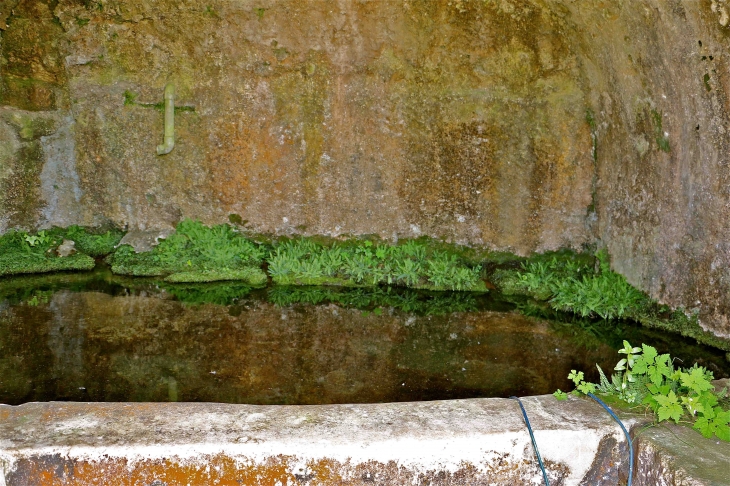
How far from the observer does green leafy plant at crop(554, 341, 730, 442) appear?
287 cm

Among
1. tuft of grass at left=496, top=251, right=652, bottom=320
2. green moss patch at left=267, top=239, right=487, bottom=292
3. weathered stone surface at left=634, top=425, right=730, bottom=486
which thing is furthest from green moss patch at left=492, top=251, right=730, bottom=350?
weathered stone surface at left=634, top=425, right=730, bottom=486

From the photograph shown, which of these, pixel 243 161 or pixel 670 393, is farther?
pixel 243 161

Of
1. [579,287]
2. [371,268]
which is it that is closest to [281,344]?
[371,268]

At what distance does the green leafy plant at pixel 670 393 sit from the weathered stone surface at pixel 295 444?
200 millimetres

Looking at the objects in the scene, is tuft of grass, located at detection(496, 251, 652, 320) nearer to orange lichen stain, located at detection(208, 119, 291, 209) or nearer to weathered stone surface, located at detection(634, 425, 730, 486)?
orange lichen stain, located at detection(208, 119, 291, 209)

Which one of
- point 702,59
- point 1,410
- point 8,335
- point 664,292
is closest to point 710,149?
point 702,59

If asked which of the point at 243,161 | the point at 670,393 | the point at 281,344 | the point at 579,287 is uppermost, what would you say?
the point at 243,161

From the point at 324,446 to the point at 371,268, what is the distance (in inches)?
177

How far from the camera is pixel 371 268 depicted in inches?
279

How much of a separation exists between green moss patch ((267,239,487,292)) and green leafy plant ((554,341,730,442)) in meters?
3.57

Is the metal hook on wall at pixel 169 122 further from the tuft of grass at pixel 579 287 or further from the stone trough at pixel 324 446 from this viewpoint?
the stone trough at pixel 324 446

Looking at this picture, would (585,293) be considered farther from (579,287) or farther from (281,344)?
(281,344)

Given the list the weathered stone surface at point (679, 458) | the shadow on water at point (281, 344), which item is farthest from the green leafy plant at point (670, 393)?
the shadow on water at point (281, 344)

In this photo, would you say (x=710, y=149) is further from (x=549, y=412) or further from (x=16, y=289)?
(x=16, y=289)
